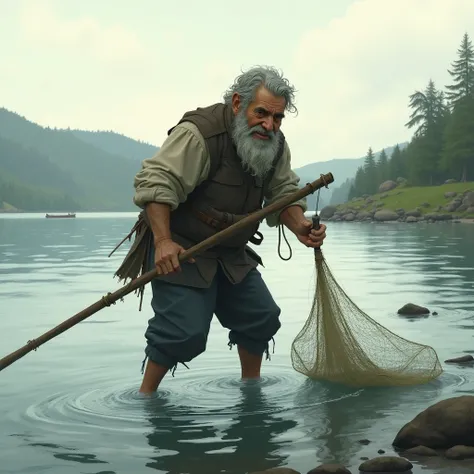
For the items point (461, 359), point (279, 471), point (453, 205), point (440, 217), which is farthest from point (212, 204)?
point (453, 205)

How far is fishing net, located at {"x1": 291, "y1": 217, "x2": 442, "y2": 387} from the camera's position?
6652mm

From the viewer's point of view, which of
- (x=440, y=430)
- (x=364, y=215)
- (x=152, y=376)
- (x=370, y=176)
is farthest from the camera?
(x=370, y=176)

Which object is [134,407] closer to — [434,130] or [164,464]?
[164,464]

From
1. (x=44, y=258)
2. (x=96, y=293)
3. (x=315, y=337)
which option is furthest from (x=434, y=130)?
(x=315, y=337)

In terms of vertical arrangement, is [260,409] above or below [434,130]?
below

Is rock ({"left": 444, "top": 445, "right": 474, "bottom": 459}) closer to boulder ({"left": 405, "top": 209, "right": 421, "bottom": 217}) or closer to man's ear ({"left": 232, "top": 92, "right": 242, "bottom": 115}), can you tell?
man's ear ({"left": 232, "top": 92, "right": 242, "bottom": 115})

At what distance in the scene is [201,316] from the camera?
19.9 feet

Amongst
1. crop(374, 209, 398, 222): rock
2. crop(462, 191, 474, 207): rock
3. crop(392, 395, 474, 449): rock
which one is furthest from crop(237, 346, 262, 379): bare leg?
crop(374, 209, 398, 222): rock

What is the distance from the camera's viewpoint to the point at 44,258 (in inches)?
971

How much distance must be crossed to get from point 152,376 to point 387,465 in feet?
7.60

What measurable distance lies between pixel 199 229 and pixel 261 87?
3.35 ft

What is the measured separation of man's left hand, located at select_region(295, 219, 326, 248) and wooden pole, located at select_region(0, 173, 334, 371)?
0.31m

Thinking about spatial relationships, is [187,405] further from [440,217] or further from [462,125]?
[462,125]

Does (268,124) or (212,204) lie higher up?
(268,124)
